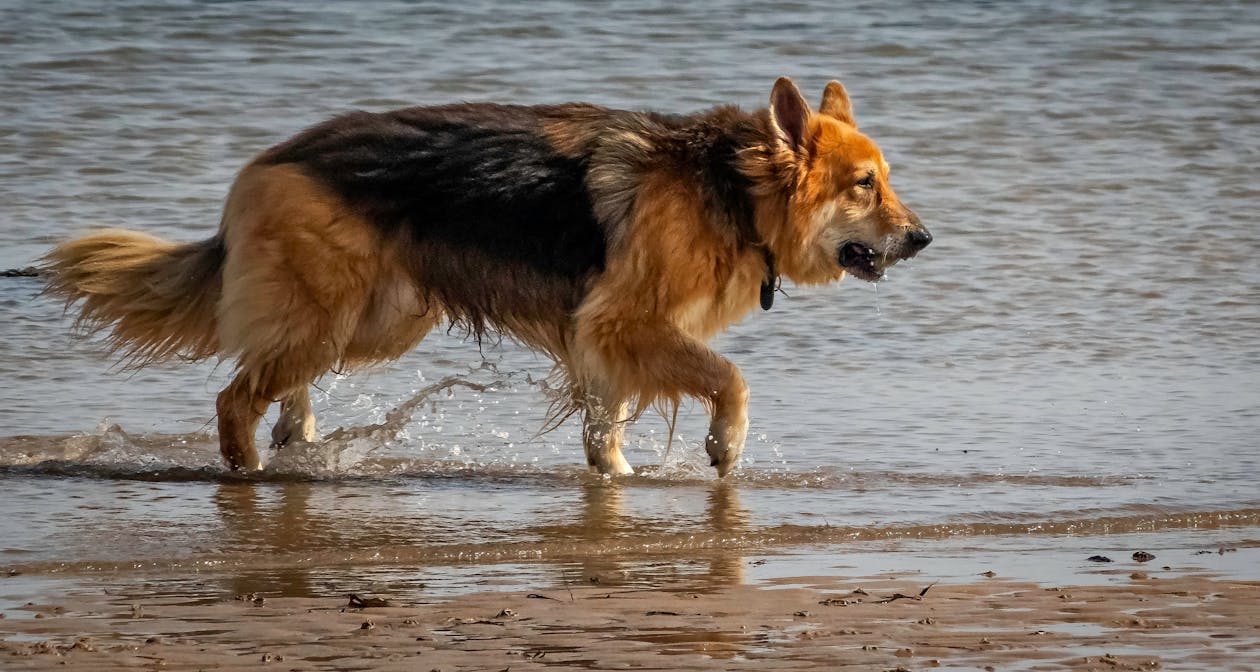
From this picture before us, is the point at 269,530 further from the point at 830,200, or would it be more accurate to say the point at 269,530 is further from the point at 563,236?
the point at 830,200

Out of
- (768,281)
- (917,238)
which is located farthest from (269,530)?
(917,238)

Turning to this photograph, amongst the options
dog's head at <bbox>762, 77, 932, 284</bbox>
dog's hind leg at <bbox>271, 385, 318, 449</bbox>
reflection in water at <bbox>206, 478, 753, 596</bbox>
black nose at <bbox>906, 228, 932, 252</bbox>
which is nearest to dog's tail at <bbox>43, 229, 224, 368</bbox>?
dog's hind leg at <bbox>271, 385, 318, 449</bbox>

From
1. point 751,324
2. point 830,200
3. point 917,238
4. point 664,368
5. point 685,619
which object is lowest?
point 751,324

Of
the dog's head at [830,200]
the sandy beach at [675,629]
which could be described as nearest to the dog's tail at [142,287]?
the dog's head at [830,200]

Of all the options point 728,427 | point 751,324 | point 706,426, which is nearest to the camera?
point 728,427

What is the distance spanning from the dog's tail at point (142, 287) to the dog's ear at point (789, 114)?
83.1 inches

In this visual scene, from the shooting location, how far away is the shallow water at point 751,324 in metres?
5.50

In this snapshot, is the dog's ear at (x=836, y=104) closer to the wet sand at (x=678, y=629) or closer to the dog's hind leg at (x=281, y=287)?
the dog's hind leg at (x=281, y=287)

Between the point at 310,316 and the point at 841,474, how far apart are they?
1949 mm

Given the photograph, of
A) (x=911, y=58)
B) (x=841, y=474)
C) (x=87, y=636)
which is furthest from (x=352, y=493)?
(x=911, y=58)

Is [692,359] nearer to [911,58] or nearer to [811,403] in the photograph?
[811,403]

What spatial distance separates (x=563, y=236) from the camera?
20.9 feet

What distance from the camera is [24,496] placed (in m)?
5.61

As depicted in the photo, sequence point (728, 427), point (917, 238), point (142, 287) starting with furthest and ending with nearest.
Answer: point (142, 287) < point (917, 238) < point (728, 427)
